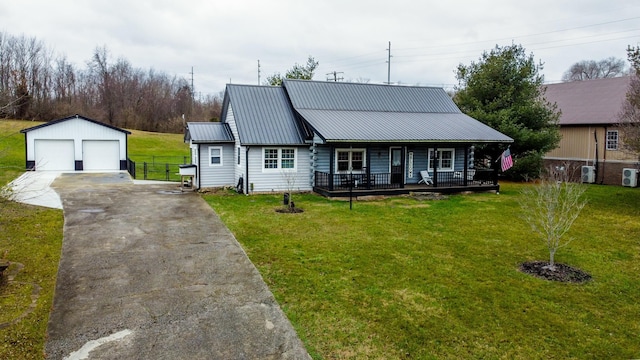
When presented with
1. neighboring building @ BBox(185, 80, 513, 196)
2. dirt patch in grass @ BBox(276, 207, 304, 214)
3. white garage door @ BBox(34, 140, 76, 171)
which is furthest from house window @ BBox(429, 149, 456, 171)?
white garage door @ BBox(34, 140, 76, 171)

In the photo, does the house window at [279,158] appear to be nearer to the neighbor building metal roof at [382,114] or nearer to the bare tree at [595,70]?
the neighbor building metal roof at [382,114]

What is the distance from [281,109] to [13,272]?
45.6 feet

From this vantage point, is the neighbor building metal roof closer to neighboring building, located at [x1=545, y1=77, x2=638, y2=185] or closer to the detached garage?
neighboring building, located at [x1=545, y1=77, x2=638, y2=185]

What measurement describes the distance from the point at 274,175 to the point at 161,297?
462 inches

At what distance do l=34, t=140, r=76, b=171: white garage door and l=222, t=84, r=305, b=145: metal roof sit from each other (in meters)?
12.7

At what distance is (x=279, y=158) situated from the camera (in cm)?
1844

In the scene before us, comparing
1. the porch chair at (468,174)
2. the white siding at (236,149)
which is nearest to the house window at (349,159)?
the white siding at (236,149)

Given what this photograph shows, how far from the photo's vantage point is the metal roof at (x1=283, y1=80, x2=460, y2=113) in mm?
21047

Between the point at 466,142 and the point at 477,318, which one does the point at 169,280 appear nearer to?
the point at 477,318

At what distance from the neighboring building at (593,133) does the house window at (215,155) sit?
17.9 meters

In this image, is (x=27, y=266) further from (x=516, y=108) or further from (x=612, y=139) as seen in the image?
(x=612, y=139)

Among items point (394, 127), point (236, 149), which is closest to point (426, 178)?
point (394, 127)

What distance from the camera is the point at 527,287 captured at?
746 centimetres

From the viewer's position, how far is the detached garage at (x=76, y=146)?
26719 millimetres
